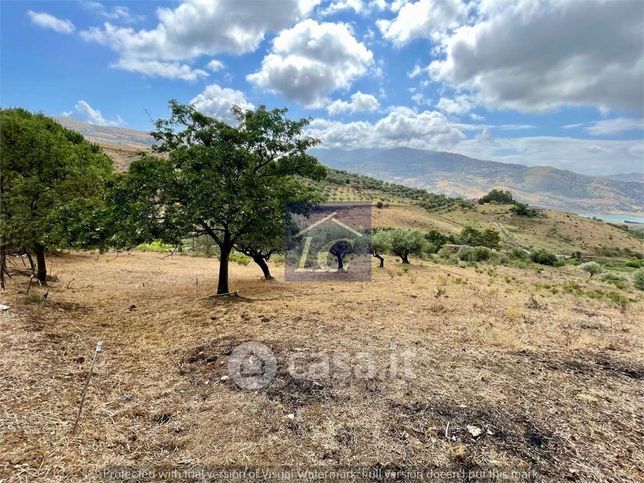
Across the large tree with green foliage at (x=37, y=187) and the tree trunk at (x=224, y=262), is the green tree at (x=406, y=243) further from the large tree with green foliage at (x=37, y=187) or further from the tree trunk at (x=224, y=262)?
the large tree with green foliage at (x=37, y=187)

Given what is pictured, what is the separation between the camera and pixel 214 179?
1026 cm

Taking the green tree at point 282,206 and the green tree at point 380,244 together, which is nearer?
the green tree at point 282,206

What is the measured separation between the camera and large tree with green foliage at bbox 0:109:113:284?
10.0 m

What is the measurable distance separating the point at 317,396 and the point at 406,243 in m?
22.8

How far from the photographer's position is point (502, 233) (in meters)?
75.8

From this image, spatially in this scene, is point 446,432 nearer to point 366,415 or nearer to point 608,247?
point 366,415

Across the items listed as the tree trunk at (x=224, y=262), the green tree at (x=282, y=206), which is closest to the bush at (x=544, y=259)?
the green tree at (x=282, y=206)

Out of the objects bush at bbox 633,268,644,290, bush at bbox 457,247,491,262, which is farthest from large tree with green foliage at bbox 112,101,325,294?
bush at bbox 457,247,491,262

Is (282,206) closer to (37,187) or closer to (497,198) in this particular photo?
(37,187)

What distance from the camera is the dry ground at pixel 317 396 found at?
391 centimetres

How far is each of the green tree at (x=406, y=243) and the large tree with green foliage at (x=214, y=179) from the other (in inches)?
642

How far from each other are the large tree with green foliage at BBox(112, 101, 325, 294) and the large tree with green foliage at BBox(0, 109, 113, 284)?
6.38 feet

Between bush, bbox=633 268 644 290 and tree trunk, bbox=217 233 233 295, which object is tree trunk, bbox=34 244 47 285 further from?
bush, bbox=633 268 644 290

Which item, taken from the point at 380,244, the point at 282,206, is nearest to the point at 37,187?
the point at 282,206
